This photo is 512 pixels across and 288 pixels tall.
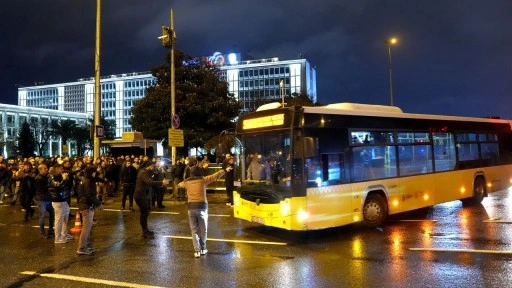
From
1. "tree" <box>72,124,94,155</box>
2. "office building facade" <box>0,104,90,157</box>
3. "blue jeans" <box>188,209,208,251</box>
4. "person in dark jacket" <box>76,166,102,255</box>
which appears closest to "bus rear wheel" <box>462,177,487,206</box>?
"blue jeans" <box>188,209,208,251</box>

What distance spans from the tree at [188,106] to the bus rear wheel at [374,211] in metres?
22.4

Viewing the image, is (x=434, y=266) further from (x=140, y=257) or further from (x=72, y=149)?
(x=72, y=149)

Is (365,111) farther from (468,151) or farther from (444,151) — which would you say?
(468,151)

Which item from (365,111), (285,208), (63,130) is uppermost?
(63,130)

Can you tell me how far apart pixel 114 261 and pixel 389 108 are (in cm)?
852

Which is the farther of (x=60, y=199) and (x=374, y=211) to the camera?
(x=374, y=211)

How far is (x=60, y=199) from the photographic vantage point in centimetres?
1020

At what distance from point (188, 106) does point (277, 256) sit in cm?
2496

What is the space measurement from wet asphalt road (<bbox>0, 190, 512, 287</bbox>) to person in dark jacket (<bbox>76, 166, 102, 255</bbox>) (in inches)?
13.3

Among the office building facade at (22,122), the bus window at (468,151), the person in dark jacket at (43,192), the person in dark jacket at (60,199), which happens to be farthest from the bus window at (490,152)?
the office building facade at (22,122)

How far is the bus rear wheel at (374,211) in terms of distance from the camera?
36.2 feet

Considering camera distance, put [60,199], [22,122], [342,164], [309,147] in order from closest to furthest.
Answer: [309,147] < [60,199] < [342,164] < [22,122]

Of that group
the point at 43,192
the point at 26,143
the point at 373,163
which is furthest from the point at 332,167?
the point at 26,143

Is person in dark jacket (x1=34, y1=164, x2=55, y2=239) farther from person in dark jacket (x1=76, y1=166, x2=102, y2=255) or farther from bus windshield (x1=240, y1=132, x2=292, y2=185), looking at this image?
bus windshield (x1=240, y1=132, x2=292, y2=185)
